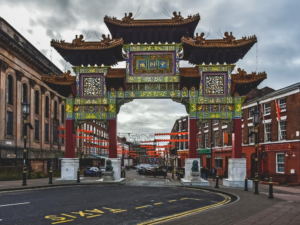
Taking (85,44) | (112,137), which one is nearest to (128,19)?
(85,44)

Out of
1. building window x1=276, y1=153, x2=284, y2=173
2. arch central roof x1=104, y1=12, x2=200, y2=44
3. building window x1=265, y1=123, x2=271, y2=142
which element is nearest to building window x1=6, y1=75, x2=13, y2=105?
arch central roof x1=104, y1=12, x2=200, y2=44

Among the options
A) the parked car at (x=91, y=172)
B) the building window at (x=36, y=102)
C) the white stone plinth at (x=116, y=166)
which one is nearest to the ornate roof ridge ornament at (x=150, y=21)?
the white stone plinth at (x=116, y=166)

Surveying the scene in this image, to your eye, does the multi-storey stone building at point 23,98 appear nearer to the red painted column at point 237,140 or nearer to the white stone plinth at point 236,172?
the red painted column at point 237,140

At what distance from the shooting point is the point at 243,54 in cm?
2645

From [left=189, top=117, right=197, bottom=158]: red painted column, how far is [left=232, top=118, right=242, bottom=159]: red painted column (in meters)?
3.22

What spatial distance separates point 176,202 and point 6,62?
28.0m

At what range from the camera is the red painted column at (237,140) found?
25297 mm

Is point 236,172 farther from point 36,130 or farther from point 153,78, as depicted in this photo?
point 36,130

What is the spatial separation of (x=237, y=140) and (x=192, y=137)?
3.75 meters

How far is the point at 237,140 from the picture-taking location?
25500mm

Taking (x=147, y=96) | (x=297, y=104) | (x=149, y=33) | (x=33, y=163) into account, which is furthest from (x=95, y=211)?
(x=33, y=163)

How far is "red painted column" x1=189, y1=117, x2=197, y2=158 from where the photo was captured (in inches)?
1001

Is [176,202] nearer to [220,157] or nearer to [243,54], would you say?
[243,54]

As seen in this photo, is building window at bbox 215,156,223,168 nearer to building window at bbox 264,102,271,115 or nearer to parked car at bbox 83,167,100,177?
building window at bbox 264,102,271,115
